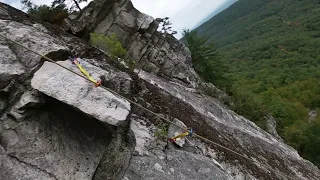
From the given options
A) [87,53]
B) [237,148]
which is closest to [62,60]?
[87,53]

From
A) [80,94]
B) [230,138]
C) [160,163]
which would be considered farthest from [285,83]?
[80,94]

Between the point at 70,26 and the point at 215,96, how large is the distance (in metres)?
11.4

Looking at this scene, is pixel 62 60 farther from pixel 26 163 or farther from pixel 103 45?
pixel 103 45

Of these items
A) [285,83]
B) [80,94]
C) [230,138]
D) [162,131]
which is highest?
[80,94]

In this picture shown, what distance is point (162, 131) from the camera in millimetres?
11914

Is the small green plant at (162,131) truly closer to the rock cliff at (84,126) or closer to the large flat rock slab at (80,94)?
the rock cliff at (84,126)

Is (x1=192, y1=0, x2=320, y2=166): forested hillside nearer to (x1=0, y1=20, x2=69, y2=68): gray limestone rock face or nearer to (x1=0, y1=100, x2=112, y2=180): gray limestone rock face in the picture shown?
(x1=0, y1=20, x2=69, y2=68): gray limestone rock face

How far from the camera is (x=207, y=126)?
1540cm

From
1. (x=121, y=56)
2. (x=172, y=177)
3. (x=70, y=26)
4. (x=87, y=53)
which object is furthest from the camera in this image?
(x=70, y=26)

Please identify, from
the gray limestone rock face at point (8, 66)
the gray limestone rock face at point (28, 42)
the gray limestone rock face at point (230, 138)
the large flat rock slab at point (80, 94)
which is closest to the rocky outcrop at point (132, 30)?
the gray limestone rock face at point (230, 138)

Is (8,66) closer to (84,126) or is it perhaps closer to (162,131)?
(84,126)

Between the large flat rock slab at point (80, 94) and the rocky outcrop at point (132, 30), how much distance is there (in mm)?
14986

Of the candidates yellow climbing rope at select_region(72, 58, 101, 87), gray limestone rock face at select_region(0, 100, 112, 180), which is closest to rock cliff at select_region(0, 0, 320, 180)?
gray limestone rock face at select_region(0, 100, 112, 180)

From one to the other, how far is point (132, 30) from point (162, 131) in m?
16.1
